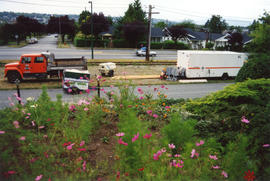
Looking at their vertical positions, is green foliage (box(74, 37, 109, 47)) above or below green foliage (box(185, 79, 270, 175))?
above

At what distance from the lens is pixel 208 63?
58.5 ft

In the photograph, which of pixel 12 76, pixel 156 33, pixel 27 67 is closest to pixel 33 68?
pixel 27 67

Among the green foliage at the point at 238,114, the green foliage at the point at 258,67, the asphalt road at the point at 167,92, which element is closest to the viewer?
the green foliage at the point at 238,114

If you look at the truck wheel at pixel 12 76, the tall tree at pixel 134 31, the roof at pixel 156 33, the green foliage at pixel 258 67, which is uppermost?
the roof at pixel 156 33

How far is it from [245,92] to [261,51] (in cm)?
369

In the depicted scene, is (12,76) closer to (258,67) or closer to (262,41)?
(258,67)

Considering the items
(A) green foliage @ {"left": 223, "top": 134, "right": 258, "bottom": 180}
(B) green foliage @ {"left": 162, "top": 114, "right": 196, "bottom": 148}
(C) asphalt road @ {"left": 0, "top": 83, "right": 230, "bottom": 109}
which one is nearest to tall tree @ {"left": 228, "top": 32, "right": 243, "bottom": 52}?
(C) asphalt road @ {"left": 0, "top": 83, "right": 230, "bottom": 109}

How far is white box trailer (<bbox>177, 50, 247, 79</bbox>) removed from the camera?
17.5m

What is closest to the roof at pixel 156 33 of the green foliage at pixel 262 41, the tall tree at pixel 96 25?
the tall tree at pixel 96 25

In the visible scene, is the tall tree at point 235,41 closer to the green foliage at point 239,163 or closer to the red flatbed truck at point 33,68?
the red flatbed truck at point 33,68

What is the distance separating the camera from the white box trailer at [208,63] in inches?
688

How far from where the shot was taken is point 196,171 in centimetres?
387

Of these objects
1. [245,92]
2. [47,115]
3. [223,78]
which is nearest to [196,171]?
[245,92]

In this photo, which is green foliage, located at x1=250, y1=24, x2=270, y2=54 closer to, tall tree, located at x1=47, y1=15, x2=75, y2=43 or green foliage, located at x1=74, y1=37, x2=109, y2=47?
green foliage, located at x1=74, y1=37, x2=109, y2=47
